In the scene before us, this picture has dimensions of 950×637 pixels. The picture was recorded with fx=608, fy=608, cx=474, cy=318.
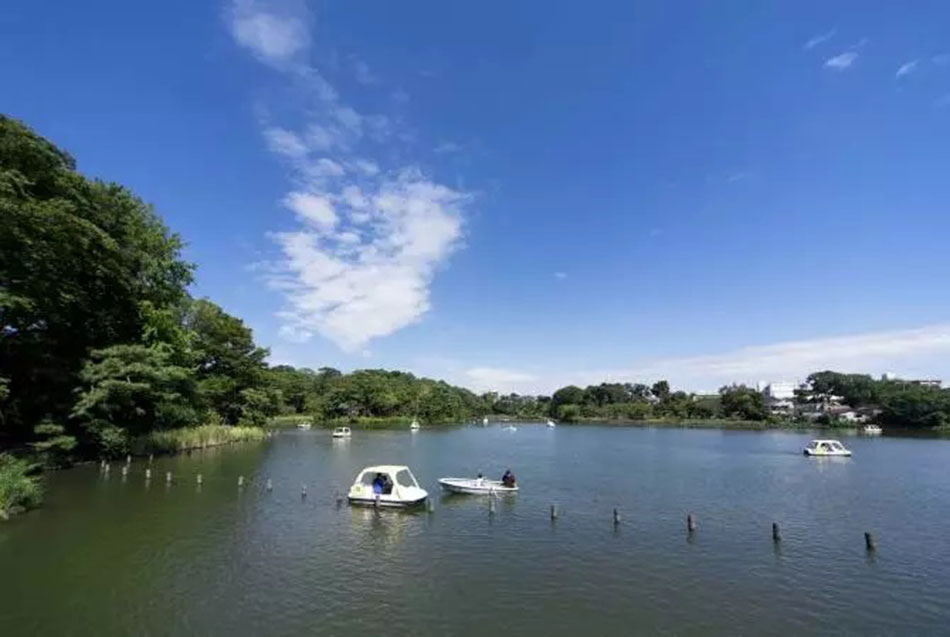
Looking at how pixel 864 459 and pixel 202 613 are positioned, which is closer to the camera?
pixel 202 613

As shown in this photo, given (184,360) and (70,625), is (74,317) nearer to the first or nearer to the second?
(184,360)

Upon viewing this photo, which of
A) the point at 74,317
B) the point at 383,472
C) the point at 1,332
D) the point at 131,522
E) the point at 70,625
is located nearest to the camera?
the point at 70,625

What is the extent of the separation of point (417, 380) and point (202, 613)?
158m

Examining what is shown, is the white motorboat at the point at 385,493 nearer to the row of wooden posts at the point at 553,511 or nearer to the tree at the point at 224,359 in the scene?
the row of wooden posts at the point at 553,511

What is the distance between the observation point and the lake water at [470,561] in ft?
52.3

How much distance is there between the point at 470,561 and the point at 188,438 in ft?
140

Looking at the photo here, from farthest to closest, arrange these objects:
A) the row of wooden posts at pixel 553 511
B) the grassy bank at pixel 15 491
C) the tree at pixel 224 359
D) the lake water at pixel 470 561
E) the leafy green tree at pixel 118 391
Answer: the tree at pixel 224 359, the leafy green tree at pixel 118 391, the row of wooden posts at pixel 553 511, the grassy bank at pixel 15 491, the lake water at pixel 470 561

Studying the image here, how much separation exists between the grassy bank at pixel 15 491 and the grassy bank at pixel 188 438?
21362 millimetres

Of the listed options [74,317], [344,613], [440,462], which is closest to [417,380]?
[440,462]

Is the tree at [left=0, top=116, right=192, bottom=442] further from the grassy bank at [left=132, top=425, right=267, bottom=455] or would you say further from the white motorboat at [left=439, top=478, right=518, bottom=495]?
the white motorboat at [left=439, top=478, right=518, bottom=495]

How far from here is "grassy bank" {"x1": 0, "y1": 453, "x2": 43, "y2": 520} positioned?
2416 cm

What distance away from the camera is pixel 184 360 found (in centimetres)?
5534

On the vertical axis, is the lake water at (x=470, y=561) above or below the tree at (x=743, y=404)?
below

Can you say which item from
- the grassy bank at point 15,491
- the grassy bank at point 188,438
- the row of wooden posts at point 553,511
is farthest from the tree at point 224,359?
the grassy bank at point 15,491
